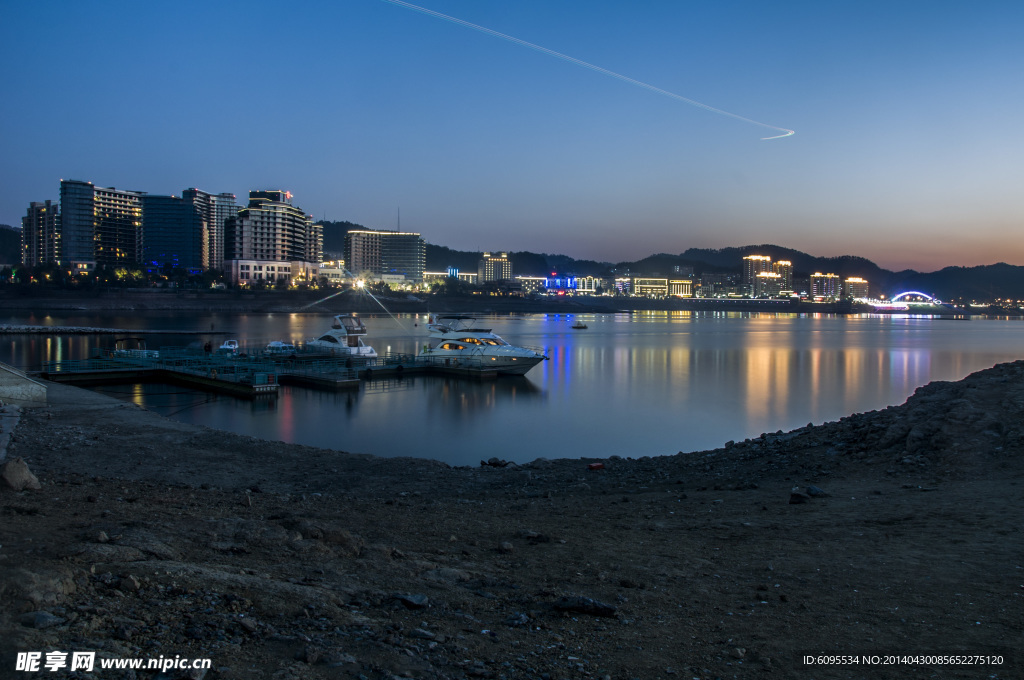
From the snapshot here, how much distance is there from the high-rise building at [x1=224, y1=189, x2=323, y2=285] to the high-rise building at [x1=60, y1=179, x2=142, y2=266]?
3254 centimetres

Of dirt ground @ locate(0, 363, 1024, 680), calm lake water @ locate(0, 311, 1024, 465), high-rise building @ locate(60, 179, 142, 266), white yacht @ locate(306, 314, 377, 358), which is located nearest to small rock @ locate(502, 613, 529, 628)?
dirt ground @ locate(0, 363, 1024, 680)

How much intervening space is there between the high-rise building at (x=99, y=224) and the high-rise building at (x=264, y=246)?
32.5 metres

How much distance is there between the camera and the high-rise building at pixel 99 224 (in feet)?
537

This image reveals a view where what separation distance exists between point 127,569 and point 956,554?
24.1ft

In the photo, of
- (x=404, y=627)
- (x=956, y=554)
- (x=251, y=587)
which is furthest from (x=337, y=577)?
(x=956, y=554)

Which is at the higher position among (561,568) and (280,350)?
(280,350)

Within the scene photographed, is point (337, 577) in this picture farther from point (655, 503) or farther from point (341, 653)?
point (655, 503)

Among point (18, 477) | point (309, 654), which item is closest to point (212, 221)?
point (18, 477)

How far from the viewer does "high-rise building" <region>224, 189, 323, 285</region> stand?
149000mm

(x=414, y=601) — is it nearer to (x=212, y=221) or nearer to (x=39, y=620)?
(x=39, y=620)

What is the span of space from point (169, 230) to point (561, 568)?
198 meters

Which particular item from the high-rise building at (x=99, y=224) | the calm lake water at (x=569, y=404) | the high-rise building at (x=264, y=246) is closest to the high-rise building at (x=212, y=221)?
the high-rise building at (x=99, y=224)

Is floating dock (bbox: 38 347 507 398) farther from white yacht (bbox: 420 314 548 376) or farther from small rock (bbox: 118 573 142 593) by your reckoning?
small rock (bbox: 118 573 142 593)

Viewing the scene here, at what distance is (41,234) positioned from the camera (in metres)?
177
